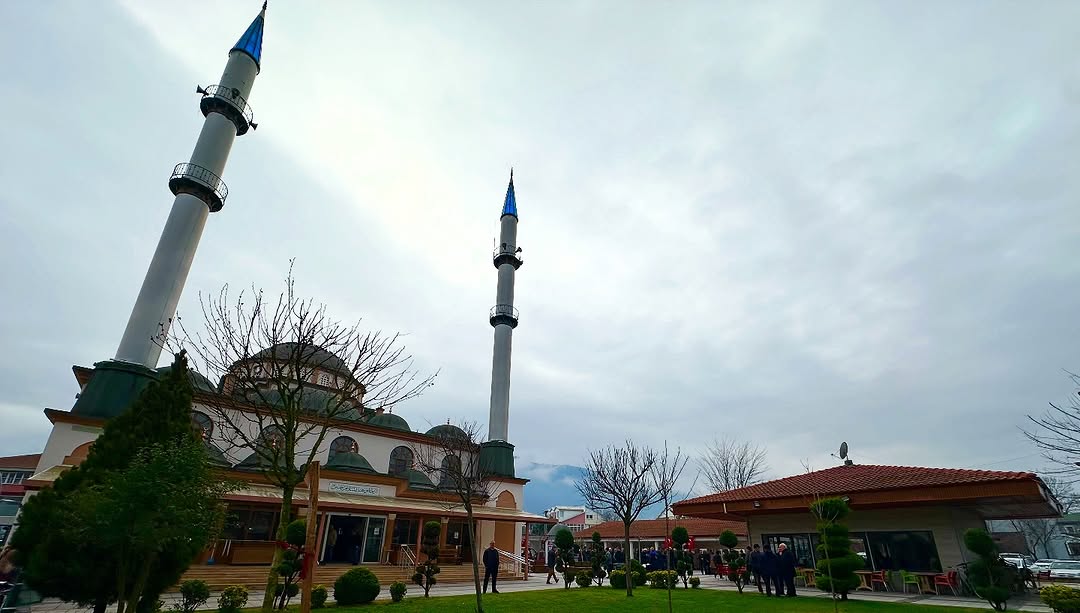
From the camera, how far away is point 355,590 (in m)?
13.2

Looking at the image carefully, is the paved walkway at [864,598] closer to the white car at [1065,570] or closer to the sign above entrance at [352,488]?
the sign above entrance at [352,488]

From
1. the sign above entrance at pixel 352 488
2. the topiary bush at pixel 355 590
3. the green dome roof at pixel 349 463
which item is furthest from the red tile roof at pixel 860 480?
the green dome roof at pixel 349 463

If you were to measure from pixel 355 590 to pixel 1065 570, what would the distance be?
120 feet

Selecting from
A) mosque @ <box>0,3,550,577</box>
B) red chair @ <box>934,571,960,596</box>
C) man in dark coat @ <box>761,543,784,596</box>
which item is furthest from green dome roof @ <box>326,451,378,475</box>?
red chair @ <box>934,571,960,596</box>

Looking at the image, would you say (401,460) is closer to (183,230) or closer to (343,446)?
(343,446)

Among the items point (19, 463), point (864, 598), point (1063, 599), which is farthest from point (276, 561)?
point (19, 463)

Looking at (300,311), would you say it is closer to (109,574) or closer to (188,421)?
(188,421)

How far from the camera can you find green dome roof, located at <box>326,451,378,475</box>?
25.7 m

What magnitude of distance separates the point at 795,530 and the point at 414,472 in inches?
777

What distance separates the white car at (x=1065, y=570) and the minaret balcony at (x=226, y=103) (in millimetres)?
48529

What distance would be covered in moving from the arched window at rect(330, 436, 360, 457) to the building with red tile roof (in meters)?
17.6

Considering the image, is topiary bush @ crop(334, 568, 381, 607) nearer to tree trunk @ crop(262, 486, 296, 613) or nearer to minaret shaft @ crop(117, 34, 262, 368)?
tree trunk @ crop(262, 486, 296, 613)

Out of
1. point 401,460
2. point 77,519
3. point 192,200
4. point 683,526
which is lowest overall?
point 77,519

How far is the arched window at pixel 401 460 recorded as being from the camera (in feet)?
98.7
